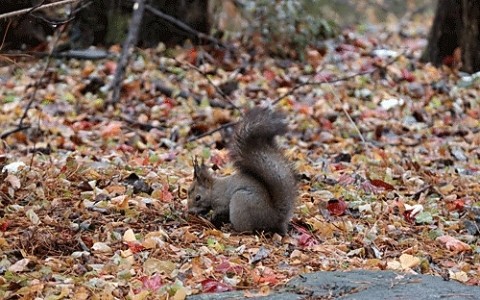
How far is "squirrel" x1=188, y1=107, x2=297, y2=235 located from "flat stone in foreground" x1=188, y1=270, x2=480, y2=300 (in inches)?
24.6

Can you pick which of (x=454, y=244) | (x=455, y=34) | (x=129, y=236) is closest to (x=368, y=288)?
(x=454, y=244)

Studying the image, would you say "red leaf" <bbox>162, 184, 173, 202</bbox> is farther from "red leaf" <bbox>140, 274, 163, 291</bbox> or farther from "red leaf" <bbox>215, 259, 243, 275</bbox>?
"red leaf" <bbox>140, 274, 163, 291</bbox>

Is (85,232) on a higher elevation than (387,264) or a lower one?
lower

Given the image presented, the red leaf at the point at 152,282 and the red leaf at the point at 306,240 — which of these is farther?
the red leaf at the point at 306,240

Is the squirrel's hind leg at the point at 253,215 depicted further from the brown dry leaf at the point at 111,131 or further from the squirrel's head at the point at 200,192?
the brown dry leaf at the point at 111,131

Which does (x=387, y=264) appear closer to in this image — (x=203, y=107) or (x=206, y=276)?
(x=206, y=276)

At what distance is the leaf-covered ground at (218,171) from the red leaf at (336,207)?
2 centimetres

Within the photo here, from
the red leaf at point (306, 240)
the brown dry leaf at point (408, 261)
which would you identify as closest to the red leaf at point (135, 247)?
the red leaf at point (306, 240)

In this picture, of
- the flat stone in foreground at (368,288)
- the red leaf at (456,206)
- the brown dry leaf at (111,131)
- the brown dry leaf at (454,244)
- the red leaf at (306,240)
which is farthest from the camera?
the brown dry leaf at (111,131)

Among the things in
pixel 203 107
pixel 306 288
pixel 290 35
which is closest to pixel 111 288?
pixel 306 288

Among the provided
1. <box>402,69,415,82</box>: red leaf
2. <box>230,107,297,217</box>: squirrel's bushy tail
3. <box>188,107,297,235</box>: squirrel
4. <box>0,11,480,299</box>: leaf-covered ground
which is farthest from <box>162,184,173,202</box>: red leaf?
<box>402,69,415,82</box>: red leaf

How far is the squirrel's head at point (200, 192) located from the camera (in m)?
4.43

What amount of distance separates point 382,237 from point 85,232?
4.70 ft

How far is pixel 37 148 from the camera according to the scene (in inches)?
245
